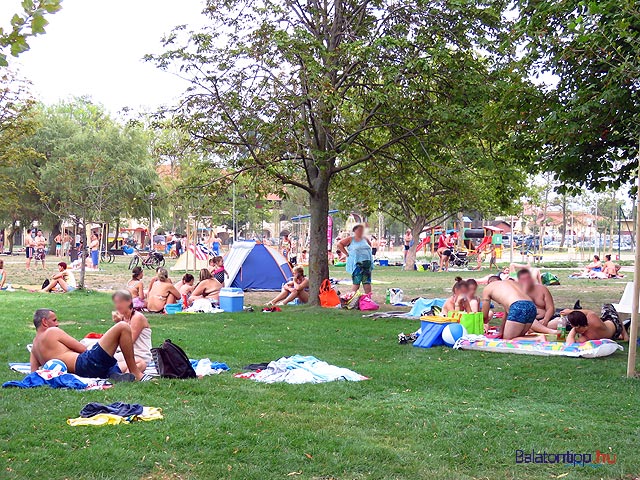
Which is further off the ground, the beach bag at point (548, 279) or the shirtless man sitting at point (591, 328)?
the beach bag at point (548, 279)

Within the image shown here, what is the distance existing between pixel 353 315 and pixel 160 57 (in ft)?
20.9

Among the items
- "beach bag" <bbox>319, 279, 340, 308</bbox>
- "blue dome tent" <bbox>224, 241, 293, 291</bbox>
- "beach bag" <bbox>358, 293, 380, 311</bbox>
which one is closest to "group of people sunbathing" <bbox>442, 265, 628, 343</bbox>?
"beach bag" <bbox>358, 293, 380, 311</bbox>

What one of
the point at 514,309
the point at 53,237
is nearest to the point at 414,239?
the point at 514,309

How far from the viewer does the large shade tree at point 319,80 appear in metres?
13.3

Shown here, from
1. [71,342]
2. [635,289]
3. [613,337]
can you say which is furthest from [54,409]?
[613,337]

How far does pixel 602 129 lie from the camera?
34.0ft

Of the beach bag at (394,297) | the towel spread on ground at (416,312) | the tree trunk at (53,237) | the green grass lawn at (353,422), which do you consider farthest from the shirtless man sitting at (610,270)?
the tree trunk at (53,237)

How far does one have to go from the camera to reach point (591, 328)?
9.95 m

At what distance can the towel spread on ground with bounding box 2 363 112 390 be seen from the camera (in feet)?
22.7

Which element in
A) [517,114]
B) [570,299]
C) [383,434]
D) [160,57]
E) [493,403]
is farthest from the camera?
[570,299]

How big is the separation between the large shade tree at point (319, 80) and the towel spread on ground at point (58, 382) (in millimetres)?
7291

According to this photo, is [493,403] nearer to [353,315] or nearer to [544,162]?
[544,162]

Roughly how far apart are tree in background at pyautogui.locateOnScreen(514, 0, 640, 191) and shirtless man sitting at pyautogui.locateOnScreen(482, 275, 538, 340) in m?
2.34

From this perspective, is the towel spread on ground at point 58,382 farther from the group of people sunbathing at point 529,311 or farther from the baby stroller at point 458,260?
the baby stroller at point 458,260
